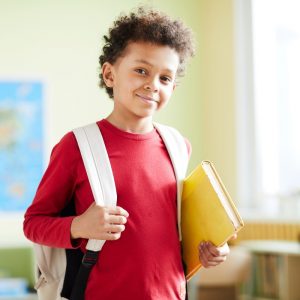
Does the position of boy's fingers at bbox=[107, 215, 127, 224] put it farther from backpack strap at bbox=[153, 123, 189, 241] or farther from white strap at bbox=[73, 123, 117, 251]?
backpack strap at bbox=[153, 123, 189, 241]

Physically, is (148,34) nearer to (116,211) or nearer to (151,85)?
(151,85)

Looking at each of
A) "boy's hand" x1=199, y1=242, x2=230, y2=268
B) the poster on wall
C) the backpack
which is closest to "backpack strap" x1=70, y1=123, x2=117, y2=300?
the backpack

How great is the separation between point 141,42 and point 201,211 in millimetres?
370

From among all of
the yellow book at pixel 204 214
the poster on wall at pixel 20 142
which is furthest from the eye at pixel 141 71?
the poster on wall at pixel 20 142

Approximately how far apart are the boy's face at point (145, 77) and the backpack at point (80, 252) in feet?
0.32

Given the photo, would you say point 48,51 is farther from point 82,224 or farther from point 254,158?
point 82,224

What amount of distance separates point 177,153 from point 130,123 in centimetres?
13

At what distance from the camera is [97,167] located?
1262 mm

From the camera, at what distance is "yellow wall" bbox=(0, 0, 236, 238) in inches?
205

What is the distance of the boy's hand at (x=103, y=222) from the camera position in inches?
45.7

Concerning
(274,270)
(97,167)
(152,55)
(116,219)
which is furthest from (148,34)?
(274,270)

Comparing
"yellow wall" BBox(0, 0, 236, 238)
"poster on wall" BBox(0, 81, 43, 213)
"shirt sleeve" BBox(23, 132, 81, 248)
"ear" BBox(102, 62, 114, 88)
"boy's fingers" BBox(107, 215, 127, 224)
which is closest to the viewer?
"boy's fingers" BBox(107, 215, 127, 224)

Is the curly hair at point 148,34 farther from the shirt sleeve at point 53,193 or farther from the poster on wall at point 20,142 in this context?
the poster on wall at point 20,142

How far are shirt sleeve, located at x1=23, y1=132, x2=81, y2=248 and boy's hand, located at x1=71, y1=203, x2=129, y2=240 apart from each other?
0.27 ft
